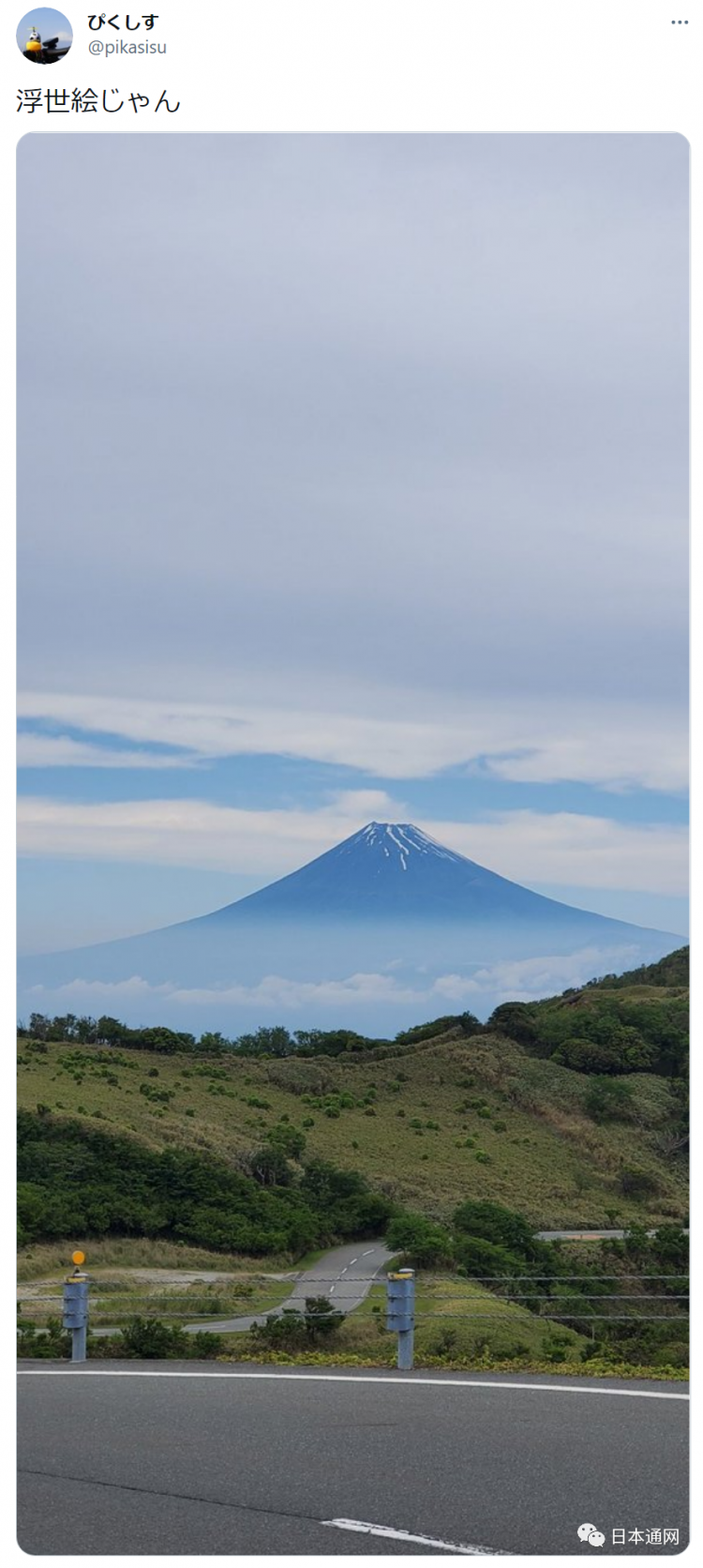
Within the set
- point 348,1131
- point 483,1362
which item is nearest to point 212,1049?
point 348,1131

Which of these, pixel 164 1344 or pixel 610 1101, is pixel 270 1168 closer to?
pixel 610 1101

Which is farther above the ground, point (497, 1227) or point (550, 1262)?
point (550, 1262)

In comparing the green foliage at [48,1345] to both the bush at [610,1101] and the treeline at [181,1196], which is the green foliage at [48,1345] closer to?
the treeline at [181,1196]

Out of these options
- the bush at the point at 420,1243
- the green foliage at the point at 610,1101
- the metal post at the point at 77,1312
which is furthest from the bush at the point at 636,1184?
the metal post at the point at 77,1312

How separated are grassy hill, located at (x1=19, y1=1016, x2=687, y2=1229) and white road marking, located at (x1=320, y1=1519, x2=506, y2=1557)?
47.2 m

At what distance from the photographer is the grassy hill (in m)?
59.4

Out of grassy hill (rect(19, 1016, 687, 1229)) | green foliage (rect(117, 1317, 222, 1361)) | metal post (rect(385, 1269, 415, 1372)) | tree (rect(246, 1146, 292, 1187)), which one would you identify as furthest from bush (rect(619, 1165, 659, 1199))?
metal post (rect(385, 1269, 415, 1372))

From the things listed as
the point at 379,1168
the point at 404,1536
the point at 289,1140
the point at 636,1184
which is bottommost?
the point at 636,1184

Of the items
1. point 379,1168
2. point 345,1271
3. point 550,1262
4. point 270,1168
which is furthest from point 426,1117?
point 550,1262

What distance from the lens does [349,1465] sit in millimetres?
6766

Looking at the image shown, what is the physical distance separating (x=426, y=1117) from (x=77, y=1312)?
6381 centimetres

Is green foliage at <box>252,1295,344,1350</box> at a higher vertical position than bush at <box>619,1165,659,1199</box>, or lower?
higher

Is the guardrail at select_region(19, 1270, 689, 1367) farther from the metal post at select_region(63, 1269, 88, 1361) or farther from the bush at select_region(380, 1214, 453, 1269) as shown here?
the bush at select_region(380, 1214, 453, 1269)

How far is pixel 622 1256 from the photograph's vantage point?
34.7 meters
